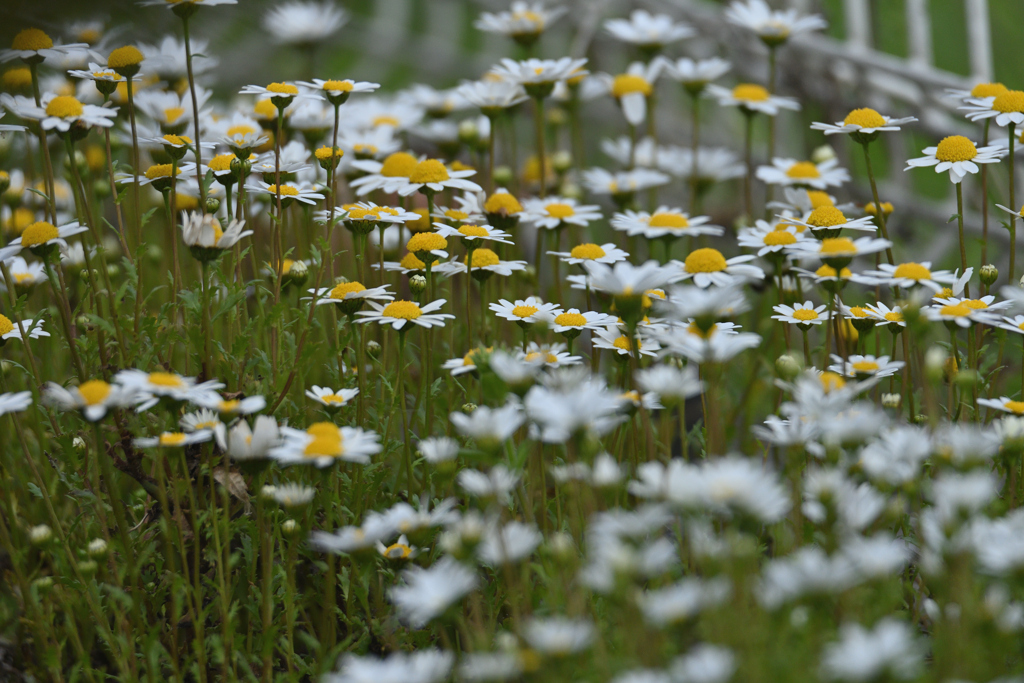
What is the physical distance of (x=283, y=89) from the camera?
129cm

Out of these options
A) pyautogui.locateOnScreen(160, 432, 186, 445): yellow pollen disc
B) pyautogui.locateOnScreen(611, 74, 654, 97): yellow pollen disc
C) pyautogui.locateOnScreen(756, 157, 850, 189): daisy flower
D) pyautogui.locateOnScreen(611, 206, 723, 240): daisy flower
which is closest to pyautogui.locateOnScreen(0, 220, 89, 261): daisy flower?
pyautogui.locateOnScreen(160, 432, 186, 445): yellow pollen disc

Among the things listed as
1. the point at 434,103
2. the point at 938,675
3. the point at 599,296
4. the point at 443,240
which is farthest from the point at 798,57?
the point at 938,675

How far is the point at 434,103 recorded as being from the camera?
2.04 m

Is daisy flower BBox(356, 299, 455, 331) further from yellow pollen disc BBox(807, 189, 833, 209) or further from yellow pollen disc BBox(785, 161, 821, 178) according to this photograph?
yellow pollen disc BBox(785, 161, 821, 178)

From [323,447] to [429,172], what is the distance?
A: 609mm

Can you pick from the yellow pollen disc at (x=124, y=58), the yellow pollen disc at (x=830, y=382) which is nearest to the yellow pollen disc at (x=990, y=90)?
the yellow pollen disc at (x=830, y=382)

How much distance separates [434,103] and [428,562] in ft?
4.09

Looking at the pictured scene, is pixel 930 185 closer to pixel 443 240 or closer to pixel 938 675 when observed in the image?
pixel 443 240

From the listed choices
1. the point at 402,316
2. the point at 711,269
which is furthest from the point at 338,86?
the point at 711,269

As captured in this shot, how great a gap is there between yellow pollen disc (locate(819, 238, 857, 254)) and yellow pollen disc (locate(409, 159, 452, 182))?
0.60 metres

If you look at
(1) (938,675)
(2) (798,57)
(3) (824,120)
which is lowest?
(1) (938,675)

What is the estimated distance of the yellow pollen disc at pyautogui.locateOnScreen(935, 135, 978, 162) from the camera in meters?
1.31

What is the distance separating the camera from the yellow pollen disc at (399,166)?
1445 millimetres

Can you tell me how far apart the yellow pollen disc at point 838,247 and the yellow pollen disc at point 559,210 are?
0.52 metres
